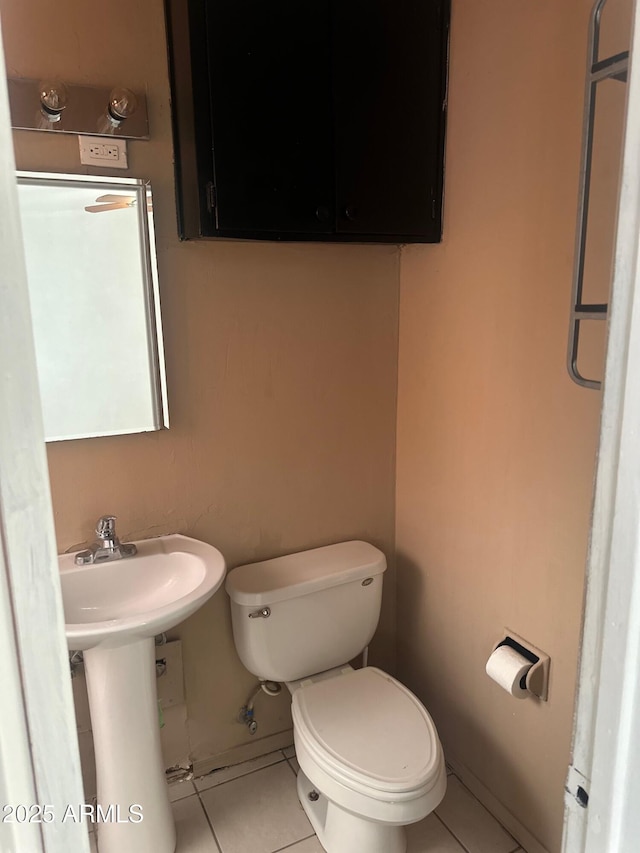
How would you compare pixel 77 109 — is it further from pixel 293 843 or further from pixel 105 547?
pixel 293 843

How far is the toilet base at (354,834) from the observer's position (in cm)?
161

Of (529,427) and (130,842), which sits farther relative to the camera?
(130,842)

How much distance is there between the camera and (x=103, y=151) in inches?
A: 59.4

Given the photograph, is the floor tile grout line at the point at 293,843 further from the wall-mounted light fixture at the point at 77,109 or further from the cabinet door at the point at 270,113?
the wall-mounted light fixture at the point at 77,109

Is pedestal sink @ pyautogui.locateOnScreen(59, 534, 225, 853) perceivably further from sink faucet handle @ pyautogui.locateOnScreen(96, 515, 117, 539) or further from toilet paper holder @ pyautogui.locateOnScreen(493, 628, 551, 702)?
toilet paper holder @ pyautogui.locateOnScreen(493, 628, 551, 702)

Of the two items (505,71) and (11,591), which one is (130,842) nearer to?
(11,591)

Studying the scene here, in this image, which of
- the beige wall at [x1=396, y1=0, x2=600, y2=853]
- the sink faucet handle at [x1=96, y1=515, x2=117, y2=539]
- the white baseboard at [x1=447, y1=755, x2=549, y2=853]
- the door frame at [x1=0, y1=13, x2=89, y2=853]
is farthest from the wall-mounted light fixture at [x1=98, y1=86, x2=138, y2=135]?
the white baseboard at [x1=447, y1=755, x2=549, y2=853]

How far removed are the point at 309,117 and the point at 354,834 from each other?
71.6 inches

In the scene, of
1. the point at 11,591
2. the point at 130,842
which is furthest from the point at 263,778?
the point at 11,591

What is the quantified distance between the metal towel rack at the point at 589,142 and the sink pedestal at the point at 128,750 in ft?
Result: 3.97

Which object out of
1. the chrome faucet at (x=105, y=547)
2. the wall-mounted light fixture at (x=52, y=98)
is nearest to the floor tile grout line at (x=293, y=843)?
the chrome faucet at (x=105, y=547)

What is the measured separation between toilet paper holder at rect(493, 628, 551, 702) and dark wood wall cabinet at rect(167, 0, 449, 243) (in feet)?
3.69

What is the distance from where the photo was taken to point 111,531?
1.62m

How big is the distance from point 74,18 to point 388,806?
194cm
